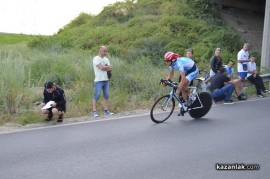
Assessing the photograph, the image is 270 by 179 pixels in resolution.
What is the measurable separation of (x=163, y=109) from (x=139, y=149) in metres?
2.56

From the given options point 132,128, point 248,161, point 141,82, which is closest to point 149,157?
point 248,161

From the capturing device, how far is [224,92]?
1259 centimetres

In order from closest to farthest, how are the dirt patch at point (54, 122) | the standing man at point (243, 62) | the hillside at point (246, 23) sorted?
the dirt patch at point (54, 122)
the standing man at point (243, 62)
the hillside at point (246, 23)

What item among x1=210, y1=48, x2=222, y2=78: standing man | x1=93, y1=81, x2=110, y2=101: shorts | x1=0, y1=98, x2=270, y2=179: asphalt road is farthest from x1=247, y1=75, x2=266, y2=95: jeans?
x1=93, y1=81, x2=110, y2=101: shorts

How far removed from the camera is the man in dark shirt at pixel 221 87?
12.6m

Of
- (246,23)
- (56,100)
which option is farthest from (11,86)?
(246,23)

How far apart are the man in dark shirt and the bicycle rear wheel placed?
2.87 m

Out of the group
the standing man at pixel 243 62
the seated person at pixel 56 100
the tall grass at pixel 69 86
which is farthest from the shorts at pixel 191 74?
the standing man at pixel 243 62

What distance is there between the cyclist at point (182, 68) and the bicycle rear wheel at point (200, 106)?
11.4 inches

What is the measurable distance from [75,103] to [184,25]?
16.5 metres

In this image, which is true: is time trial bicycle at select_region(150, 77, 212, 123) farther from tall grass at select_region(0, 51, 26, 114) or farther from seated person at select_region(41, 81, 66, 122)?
tall grass at select_region(0, 51, 26, 114)

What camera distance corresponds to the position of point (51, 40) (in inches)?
1170

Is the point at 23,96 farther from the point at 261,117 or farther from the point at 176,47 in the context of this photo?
the point at 176,47

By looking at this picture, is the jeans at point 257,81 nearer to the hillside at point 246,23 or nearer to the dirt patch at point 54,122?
the dirt patch at point 54,122
